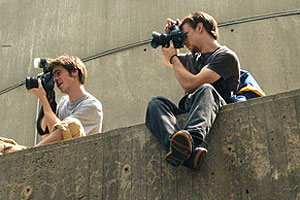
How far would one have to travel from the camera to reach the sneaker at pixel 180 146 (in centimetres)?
405

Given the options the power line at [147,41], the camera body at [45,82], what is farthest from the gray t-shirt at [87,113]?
the power line at [147,41]

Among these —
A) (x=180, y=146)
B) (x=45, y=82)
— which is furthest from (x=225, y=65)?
(x=45, y=82)

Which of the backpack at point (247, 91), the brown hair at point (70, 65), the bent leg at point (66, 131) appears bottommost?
the bent leg at point (66, 131)

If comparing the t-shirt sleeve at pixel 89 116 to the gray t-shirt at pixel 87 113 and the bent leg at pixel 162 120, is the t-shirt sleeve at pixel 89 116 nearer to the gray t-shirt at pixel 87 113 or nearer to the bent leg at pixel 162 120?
the gray t-shirt at pixel 87 113

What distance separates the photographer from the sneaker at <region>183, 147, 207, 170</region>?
13.5 ft

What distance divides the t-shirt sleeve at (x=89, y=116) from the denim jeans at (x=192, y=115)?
2.87 ft

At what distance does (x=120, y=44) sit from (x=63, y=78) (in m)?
2.44

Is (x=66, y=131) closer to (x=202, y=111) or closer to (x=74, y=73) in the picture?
(x=74, y=73)

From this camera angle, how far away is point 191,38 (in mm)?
5137

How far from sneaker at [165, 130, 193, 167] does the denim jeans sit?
2.7 inches

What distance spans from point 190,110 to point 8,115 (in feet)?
13.6

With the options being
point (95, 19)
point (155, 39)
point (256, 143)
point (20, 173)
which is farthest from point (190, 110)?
point (95, 19)

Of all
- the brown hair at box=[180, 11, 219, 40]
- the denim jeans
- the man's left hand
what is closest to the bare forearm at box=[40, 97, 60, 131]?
the man's left hand

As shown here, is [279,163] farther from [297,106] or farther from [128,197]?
[128,197]
